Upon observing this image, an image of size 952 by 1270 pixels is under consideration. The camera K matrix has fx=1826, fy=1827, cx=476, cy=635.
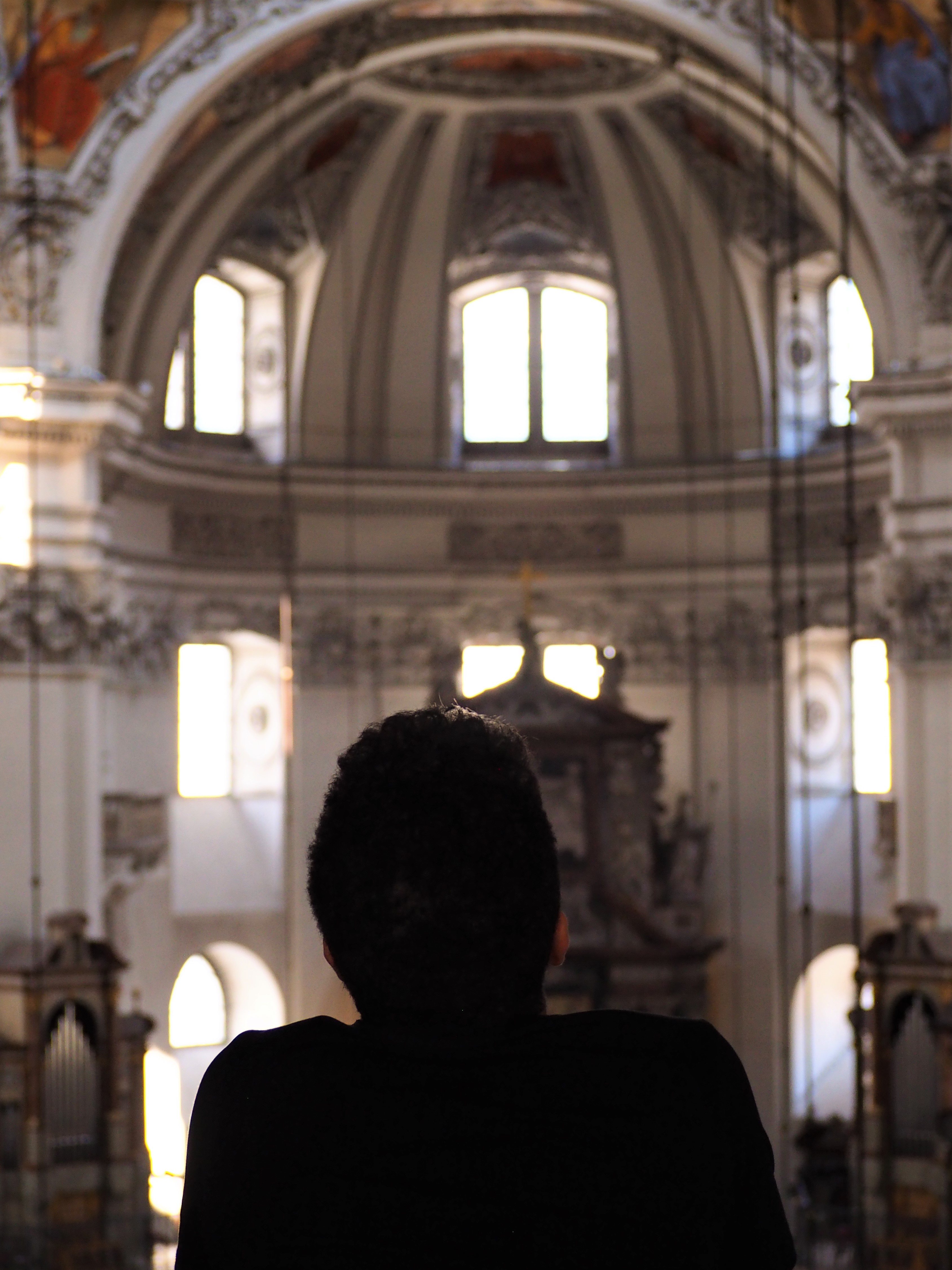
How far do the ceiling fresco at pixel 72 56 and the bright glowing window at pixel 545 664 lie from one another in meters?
8.42

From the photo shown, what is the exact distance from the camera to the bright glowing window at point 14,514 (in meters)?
15.5

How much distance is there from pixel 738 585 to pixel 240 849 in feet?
21.2

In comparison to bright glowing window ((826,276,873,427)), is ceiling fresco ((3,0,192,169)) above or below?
above

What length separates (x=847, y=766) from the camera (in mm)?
20656

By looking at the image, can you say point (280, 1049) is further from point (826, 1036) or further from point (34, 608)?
point (826, 1036)

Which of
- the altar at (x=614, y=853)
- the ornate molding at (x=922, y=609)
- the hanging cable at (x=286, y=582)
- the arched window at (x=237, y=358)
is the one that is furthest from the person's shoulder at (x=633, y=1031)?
the arched window at (x=237, y=358)

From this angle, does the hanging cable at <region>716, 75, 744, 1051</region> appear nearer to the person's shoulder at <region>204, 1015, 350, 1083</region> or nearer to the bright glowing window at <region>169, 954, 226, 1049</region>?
the bright glowing window at <region>169, 954, 226, 1049</region>

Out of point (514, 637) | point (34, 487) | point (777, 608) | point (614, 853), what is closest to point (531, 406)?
point (514, 637)

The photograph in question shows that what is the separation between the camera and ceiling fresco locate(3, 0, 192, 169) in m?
14.6

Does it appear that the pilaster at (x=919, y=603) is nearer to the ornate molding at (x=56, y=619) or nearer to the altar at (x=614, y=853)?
the altar at (x=614, y=853)

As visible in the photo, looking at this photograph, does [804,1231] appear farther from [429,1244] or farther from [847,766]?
[429,1244]

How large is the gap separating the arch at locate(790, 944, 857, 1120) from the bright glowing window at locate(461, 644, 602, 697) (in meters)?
4.20

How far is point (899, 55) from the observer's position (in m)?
15.0

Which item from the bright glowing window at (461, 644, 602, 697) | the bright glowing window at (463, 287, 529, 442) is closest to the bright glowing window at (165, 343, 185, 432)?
the bright glowing window at (463, 287, 529, 442)
